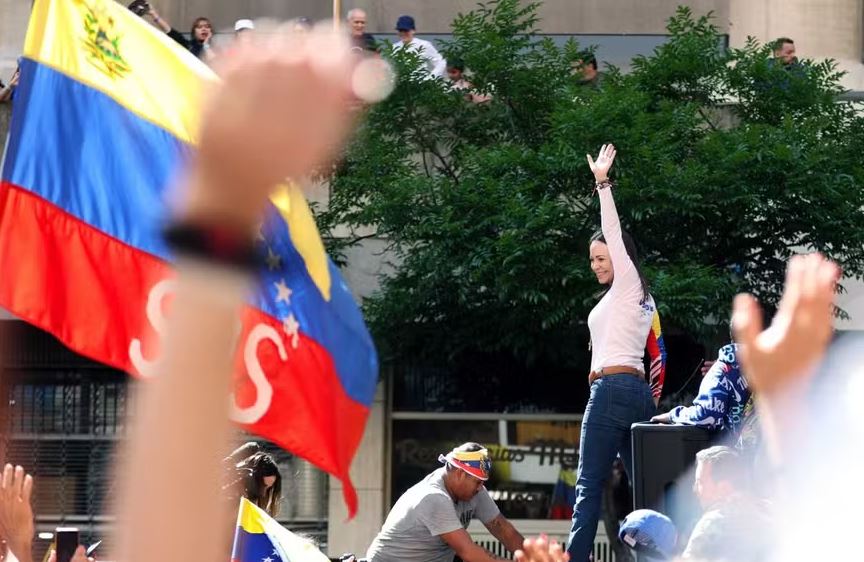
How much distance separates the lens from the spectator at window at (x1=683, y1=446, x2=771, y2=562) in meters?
4.73

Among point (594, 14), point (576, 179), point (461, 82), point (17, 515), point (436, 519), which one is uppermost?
point (594, 14)

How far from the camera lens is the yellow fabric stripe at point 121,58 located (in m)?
5.15

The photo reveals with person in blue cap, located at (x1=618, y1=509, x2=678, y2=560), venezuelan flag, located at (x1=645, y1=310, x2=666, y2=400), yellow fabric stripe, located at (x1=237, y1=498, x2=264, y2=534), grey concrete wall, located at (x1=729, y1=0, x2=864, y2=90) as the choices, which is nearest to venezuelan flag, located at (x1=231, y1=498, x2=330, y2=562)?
yellow fabric stripe, located at (x1=237, y1=498, x2=264, y2=534)

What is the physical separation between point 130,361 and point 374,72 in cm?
253

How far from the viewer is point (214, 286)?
1549 millimetres

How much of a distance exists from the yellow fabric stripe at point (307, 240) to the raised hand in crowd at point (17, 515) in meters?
1.07

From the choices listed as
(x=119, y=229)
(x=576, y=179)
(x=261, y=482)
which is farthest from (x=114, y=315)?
(x=576, y=179)

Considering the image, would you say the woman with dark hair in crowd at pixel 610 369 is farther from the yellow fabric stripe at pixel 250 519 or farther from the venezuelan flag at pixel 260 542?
the yellow fabric stripe at pixel 250 519

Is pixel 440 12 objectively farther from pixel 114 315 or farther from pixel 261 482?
pixel 114 315

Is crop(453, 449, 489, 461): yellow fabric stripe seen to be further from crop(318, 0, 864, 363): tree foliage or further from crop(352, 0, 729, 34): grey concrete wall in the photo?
crop(352, 0, 729, 34): grey concrete wall

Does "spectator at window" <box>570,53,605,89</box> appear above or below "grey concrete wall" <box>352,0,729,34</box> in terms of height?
below

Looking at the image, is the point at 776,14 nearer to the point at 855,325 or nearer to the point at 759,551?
the point at 855,325

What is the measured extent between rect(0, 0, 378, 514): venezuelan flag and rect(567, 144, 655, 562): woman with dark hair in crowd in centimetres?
218

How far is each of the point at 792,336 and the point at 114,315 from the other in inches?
120
